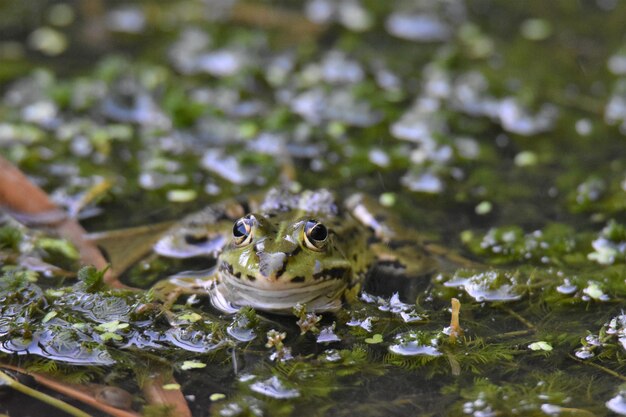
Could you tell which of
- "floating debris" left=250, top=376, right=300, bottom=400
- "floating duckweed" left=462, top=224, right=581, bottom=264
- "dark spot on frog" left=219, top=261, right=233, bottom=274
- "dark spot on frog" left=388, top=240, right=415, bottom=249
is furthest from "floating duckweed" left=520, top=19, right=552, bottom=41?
"floating debris" left=250, top=376, right=300, bottom=400

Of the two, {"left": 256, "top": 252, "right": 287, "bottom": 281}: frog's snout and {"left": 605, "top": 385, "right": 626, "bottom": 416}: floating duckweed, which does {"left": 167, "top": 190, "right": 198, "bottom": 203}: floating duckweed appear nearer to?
{"left": 256, "top": 252, "right": 287, "bottom": 281}: frog's snout

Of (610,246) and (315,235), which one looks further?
(610,246)

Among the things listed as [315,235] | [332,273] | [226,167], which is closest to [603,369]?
[332,273]

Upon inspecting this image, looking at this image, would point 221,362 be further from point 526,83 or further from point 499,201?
point 526,83

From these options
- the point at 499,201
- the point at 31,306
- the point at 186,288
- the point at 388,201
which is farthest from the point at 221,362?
the point at 499,201

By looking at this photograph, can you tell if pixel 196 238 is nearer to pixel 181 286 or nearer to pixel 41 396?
pixel 181 286

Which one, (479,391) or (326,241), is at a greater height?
(326,241)

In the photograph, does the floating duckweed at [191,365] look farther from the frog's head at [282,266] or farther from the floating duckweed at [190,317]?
the frog's head at [282,266]
